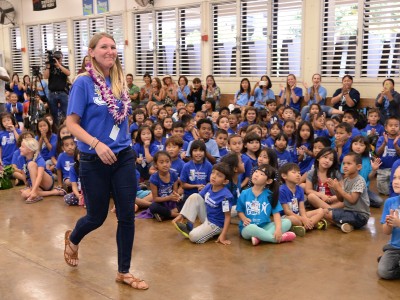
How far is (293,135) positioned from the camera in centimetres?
554

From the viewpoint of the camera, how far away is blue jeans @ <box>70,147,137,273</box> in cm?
260

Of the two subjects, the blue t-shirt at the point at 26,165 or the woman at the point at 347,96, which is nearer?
the blue t-shirt at the point at 26,165

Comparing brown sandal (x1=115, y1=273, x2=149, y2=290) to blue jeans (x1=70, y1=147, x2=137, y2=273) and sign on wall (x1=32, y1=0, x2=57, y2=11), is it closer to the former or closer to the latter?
blue jeans (x1=70, y1=147, x2=137, y2=273)

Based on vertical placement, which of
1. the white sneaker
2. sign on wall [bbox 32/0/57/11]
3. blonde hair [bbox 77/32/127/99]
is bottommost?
the white sneaker

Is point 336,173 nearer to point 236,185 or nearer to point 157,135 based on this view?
point 236,185

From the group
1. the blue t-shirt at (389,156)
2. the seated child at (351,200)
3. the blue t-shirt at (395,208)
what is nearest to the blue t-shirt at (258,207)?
the seated child at (351,200)

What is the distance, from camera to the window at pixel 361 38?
7789mm

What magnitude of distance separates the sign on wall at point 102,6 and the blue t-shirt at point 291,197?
9627mm


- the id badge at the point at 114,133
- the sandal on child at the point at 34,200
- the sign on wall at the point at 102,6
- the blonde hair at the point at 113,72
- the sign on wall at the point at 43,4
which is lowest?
the sandal on child at the point at 34,200

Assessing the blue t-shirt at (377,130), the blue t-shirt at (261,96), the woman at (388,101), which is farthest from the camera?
the blue t-shirt at (261,96)

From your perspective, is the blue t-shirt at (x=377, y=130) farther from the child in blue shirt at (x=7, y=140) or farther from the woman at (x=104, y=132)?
the child in blue shirt at (x=7, y=140)

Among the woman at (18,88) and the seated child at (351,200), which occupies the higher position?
the woman at (18,88)

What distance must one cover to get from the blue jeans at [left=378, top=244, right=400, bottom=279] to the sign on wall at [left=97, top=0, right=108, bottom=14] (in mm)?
10745

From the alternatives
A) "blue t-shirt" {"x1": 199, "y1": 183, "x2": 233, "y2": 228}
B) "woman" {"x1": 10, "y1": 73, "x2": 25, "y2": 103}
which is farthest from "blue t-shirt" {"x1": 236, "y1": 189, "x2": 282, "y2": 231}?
"woman" {"x1": 10, "y1": 73, "x2": 25, "y2": 103}
